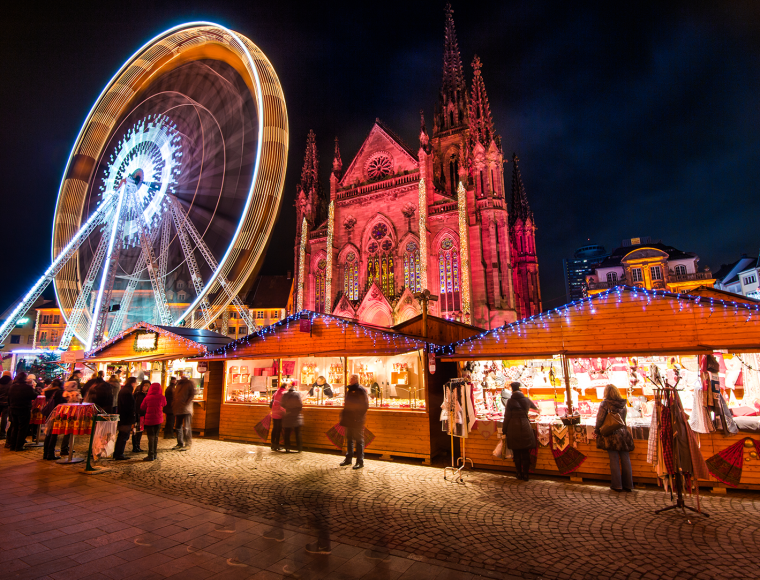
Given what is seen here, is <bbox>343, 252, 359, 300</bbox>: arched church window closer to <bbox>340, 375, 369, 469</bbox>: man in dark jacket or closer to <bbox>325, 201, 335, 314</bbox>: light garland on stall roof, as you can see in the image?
<bbox>325, 201, 335, 314</bbox>: light garland on stall roof

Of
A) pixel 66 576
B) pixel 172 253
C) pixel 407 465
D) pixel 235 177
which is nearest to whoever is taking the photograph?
pixel 66 576

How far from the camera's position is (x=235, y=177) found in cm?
1667

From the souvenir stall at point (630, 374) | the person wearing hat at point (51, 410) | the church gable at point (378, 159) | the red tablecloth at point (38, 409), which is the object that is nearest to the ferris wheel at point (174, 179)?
the person wearing hat at point (51, 410)

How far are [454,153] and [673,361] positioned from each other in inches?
1281

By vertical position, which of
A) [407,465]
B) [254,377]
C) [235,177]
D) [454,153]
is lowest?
[407,465]

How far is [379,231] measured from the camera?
32312 mm

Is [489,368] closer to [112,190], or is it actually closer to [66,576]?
[66,576]

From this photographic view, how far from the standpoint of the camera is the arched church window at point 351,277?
32312mm

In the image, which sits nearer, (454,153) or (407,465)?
(407,465)

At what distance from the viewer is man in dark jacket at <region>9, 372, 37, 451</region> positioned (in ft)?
32.5

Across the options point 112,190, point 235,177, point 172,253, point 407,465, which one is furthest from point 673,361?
point 112,190

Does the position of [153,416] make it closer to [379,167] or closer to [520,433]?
[520,433]

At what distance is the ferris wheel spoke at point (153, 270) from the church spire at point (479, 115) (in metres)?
26.3

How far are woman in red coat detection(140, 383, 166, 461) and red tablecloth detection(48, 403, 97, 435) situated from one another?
3.71 feet
